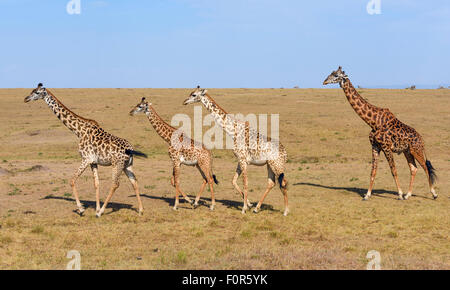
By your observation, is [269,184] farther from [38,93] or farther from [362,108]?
[38,93]

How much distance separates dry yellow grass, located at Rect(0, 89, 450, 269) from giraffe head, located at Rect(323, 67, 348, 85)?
391cm

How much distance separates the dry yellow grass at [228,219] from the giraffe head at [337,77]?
3.91 metres

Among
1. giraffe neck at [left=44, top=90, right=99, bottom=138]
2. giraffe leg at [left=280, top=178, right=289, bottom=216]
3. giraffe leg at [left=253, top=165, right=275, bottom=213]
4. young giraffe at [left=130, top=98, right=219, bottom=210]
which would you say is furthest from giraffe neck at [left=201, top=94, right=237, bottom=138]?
giraffe neck at [left=44, top=90, right=99, bottom=138]

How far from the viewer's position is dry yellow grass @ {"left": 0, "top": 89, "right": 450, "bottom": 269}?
10109 millimetres

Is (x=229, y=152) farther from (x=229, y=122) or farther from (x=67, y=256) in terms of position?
(x=67, y=256)

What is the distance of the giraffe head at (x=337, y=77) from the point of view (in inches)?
655

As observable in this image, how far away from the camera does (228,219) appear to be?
13.8 metres

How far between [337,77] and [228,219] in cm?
644

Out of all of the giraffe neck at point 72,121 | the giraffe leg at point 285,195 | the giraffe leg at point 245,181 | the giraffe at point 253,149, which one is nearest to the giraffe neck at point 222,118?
the giraffe at point 253,149

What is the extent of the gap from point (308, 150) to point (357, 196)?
1194 centimetres

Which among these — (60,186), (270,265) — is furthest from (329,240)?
(60,186)

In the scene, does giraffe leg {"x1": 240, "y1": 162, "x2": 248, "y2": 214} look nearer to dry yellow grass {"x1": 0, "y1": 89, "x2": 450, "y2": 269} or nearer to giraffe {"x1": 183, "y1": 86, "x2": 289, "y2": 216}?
giraffe {"x1": 183, "y1": 86, "x2": 289, "y2": 216}

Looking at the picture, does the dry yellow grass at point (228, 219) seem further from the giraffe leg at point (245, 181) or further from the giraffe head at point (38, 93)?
the giraffe head at point (38, 93)
